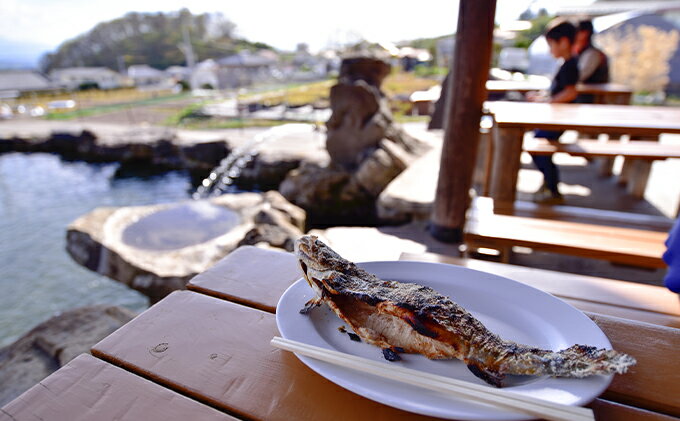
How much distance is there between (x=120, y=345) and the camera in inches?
32.6

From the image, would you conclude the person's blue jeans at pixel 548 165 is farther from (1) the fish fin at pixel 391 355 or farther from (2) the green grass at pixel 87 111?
(2) the green grass at pixel 87 111

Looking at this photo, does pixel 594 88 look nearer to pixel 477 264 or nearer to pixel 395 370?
pixel 477 264

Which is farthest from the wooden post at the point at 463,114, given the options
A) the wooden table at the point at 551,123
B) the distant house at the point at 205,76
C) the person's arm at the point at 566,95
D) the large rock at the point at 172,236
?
the distant house at the point at 205,76

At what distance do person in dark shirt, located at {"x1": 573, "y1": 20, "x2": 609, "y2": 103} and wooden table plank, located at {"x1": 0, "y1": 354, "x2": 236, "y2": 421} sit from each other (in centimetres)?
466

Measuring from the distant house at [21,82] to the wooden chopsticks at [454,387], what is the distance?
39.1m

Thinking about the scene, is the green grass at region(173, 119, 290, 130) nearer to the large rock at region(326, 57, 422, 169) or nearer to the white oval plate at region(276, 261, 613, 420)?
the large rock at region(326, 57, 422, 169)

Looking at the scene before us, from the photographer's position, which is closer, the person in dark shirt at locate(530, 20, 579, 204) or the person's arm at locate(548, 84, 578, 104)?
the person in dark shirt at locate(530, 20, 579, 204)

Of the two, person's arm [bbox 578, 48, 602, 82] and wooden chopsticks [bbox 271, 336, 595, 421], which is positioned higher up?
person's arm [bbox 578, 48, 602, 82]

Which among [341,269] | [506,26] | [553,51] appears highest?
[506,26]

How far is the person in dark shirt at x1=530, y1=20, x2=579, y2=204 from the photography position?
3.41 m

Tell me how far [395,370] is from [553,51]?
381cm

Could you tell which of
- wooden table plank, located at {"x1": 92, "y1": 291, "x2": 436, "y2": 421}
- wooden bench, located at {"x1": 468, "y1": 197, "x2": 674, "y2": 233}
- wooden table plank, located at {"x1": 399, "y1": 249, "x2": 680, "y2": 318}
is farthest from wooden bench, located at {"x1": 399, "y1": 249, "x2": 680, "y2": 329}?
wooden bench, located at {"x1": 468, "y1": 197, "x2": 674, "y2": 233}

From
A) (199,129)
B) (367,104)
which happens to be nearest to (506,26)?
(367,104)

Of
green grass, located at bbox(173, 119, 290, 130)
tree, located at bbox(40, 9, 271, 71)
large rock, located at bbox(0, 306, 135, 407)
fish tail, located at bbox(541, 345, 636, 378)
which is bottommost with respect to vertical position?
large rock, located at bbox(0, 306, 135, 407)
